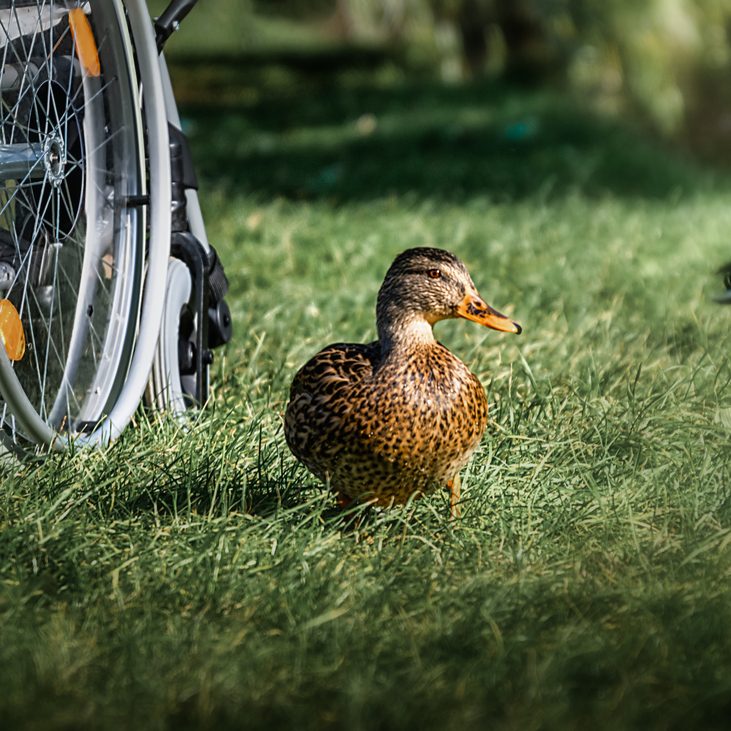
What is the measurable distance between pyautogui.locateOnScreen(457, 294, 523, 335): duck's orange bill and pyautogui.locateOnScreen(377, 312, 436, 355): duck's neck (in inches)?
3.7

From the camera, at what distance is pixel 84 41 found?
322 cm

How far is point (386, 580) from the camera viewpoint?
2.64 metres

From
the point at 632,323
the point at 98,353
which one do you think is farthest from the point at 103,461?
the point at 632,323

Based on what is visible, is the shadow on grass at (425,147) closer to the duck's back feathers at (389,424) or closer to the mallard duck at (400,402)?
the mallard duck at (400,402)

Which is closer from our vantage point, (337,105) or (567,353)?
(567,353)

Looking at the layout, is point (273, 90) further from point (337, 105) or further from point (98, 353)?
point (98, 353)

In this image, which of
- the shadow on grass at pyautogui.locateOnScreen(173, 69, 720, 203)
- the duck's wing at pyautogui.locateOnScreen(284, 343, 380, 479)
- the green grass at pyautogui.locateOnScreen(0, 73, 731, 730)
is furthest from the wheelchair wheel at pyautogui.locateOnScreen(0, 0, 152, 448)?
the shadow on grass at pyautogui.locateOnScreen(173, 69, 720, 203)

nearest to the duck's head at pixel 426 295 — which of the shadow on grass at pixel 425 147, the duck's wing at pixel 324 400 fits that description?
the duck's wing at pixel 324 400

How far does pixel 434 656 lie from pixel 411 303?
0.92m

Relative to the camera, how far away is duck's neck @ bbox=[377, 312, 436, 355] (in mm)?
2930

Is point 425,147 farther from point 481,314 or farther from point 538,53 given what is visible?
point 481,314

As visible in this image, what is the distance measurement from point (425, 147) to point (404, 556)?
6013 mm

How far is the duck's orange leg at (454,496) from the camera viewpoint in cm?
298

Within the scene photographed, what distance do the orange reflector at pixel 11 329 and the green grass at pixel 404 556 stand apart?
11.7 inches
